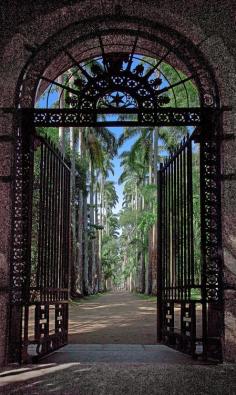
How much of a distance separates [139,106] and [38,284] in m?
3.19

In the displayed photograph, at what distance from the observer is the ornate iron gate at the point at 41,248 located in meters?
6.67

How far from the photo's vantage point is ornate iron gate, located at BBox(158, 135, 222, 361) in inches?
266

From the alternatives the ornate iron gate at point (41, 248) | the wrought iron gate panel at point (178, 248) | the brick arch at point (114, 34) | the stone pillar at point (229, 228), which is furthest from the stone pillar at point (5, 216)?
the stone pillar at point (229, 228)

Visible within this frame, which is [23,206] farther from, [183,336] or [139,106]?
[183,336]

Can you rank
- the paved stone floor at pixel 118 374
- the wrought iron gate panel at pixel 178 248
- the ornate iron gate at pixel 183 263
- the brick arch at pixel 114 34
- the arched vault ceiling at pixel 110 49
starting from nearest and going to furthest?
the paved stone floor at pixel 118 374
the ornate iron gate at pixel 183 263
the wrought iron gate panel at pixel 178 248
the brick arch at pixel 114 34
the arched vault ceiling at pixel 110 49

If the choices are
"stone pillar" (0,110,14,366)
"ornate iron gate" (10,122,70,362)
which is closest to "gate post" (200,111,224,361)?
"ornate iron gate" (10,122,70,362)

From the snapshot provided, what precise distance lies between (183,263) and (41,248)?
2.28m

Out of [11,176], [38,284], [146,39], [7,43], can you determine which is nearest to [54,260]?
[38,284]

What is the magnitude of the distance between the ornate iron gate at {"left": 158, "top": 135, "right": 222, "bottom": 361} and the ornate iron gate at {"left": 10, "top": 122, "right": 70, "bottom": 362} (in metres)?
1.79

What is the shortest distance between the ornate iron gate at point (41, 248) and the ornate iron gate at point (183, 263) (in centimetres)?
179

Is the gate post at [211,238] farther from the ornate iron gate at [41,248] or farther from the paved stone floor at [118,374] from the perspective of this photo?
the ornate iron gate at [41,248]

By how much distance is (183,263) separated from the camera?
299 inches

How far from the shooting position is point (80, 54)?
8695 millimetres

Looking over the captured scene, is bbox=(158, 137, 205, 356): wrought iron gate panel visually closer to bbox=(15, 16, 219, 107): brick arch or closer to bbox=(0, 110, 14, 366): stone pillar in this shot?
bbox=(15, 16, 219, 107): brick arch
